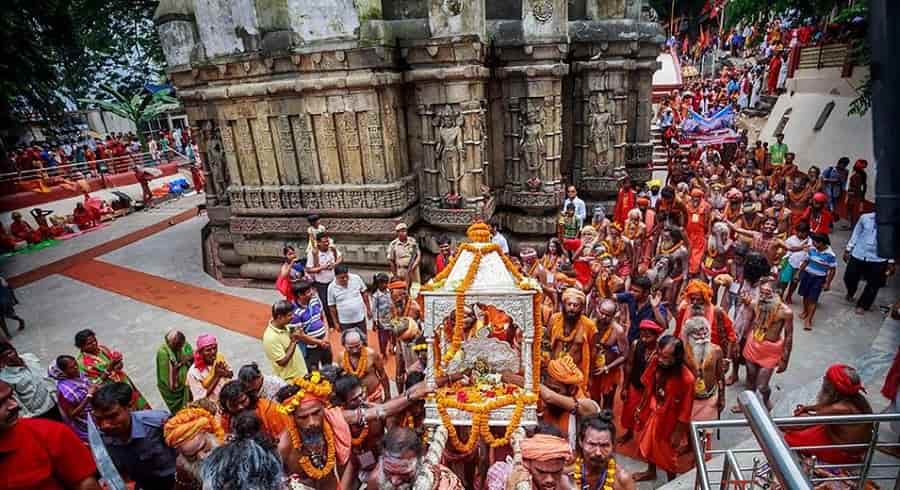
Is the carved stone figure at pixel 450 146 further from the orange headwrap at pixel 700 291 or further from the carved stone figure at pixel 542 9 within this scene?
the orange headwrap at pixel 700 291

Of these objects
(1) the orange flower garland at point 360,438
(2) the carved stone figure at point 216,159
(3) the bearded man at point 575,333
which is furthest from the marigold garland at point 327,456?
(2) the carved stone figure at point 216,159

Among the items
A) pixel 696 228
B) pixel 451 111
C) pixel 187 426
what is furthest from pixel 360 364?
pixel 696 228

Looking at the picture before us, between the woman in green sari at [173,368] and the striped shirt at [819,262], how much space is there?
7.88 meters

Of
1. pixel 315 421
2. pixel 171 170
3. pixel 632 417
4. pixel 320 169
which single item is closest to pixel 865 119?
pixel 632 417

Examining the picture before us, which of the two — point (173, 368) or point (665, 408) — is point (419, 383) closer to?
point (665, 408)

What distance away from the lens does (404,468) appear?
2719mm

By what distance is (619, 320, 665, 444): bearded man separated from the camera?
4359 millimetres

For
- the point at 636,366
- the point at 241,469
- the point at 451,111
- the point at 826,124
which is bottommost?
the point at 636,366

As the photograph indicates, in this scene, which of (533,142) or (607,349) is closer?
(607,349)

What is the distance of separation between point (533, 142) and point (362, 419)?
689 cm

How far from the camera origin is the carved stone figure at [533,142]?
29.9 feet

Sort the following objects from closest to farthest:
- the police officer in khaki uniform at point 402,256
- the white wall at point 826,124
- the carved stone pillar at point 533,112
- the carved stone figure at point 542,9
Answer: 1. the police officer in khaki uniform at point 402,256
2. the carved stone figure at point 542,9
3. the carved stone pillar at point 533,112
4. the white wall at point 826,124

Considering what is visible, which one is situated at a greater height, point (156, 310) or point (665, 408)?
point (665, 408)

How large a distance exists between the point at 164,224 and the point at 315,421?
14.7 meters
